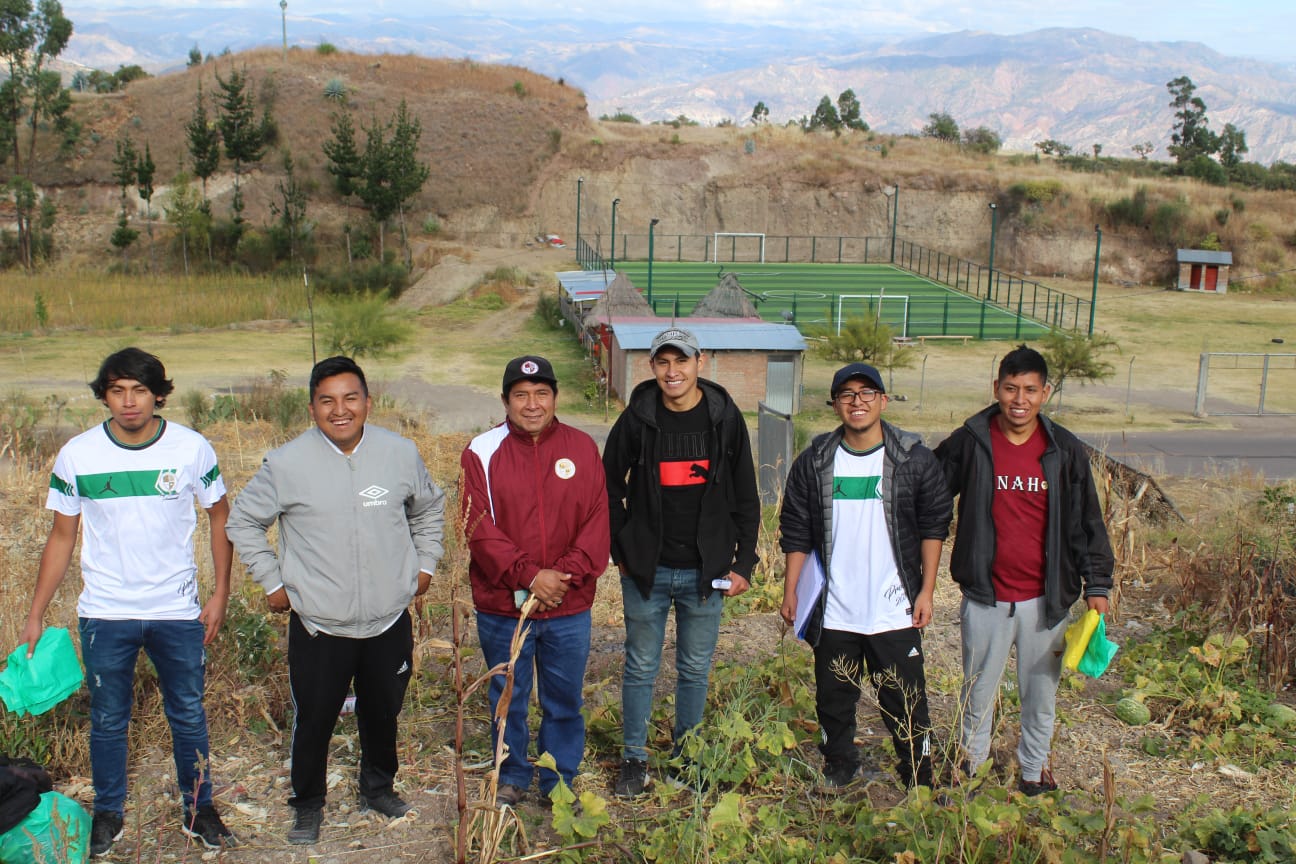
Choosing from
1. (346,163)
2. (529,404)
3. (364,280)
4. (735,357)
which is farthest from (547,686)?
(346,163)

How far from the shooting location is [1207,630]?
5.38 m

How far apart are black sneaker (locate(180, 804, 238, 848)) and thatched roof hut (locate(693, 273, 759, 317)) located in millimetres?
20425

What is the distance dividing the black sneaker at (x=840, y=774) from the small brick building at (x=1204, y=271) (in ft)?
132

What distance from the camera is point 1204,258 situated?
130 feet

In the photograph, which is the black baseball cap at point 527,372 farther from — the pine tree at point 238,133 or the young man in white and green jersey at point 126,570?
the pine tree at point 238,133

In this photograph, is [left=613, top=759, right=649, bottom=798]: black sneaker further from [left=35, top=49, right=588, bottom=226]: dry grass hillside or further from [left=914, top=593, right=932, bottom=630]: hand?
[left=35, top=49, right=588, bottom=226]: dry grass hillside

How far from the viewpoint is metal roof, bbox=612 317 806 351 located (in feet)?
61.0

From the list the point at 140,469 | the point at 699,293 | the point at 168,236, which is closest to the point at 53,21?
the point at 168,236

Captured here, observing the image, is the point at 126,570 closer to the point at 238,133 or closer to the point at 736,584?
the point at 736,584

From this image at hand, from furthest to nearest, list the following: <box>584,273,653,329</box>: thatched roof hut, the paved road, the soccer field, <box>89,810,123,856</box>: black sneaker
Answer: the soccer field
<box>584,273,653,329</box>: thatched roof hut
the paved road
<box>89,810,123,856</box>: black sneaker

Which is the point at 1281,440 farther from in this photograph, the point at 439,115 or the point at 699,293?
the point at 439,115

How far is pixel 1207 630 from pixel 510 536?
11.4 ft

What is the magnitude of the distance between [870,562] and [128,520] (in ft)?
8.03

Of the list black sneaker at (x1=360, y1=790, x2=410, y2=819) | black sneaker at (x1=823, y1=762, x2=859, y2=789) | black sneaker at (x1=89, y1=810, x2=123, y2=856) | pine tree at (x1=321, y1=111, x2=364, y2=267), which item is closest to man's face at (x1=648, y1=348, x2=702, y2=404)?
black sneaker at (x1=823, y1=762, x2=859, y2=789)
